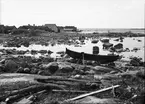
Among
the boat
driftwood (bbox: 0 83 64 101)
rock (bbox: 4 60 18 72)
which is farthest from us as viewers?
the boat

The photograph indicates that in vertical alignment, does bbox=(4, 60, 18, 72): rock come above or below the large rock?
above

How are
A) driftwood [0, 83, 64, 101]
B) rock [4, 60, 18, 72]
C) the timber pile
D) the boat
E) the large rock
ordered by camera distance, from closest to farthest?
the large rock → the timber pile → driftwood [0, 83, 64, 101] → rock [4, 60, 18, 72] → the boat

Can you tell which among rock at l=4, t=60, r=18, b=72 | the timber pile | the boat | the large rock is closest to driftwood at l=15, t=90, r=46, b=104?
the timber pile

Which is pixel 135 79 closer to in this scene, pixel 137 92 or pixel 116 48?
pixel 137 92

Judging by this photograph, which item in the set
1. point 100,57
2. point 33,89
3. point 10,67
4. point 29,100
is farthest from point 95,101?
point 100,57

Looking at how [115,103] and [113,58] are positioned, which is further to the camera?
[113,58]

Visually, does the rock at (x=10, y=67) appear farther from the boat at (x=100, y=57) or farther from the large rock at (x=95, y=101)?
the large rock at (x=95, y=101)

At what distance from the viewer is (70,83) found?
8.53m

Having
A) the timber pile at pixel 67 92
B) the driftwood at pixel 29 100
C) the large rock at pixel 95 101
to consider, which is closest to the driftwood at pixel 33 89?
the timber pile at pixel 67 92

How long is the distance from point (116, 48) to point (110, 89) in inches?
761

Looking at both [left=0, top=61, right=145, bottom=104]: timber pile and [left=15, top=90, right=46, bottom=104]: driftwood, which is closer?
[left=15, top=90, right=46, bottom=104]: driftwood

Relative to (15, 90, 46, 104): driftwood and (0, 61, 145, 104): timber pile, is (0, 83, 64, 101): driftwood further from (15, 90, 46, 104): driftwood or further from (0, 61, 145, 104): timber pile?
(15, 90, 46, 104): driftwood

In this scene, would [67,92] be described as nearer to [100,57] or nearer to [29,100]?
[29,100]

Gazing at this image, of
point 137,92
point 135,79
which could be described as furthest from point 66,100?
point 135,79
